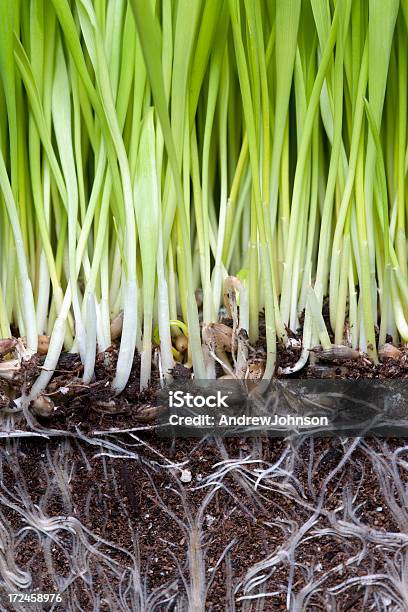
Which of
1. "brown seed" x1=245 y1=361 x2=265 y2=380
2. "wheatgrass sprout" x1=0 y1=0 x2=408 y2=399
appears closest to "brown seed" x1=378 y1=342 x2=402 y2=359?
"wheatgrass sprout" x1=0 y1=0 x2=408 y2=399

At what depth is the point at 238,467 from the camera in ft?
2.02

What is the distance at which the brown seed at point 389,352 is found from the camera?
636 millimetres

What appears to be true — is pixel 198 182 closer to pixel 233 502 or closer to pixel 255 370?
pixel 255 370

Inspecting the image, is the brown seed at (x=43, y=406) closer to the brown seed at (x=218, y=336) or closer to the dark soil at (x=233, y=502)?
the dark soil at (x=233, y=502)

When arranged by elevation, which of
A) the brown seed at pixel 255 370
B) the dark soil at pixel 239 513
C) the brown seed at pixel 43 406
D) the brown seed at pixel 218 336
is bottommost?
the dark soil at pixel 239 513

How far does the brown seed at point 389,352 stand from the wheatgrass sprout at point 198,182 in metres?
0.01

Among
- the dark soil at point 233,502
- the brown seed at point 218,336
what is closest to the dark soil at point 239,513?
the dark soil at point 233,502

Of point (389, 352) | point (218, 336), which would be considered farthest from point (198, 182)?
point (389, 352)

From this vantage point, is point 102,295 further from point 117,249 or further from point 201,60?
point 201,60

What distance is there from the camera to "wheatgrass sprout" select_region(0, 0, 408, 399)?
62 centimetres

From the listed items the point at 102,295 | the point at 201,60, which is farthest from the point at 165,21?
the point at 102,295

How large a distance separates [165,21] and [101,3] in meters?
0.08

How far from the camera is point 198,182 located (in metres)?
0.69

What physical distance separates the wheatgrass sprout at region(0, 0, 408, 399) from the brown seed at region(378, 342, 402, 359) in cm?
1
